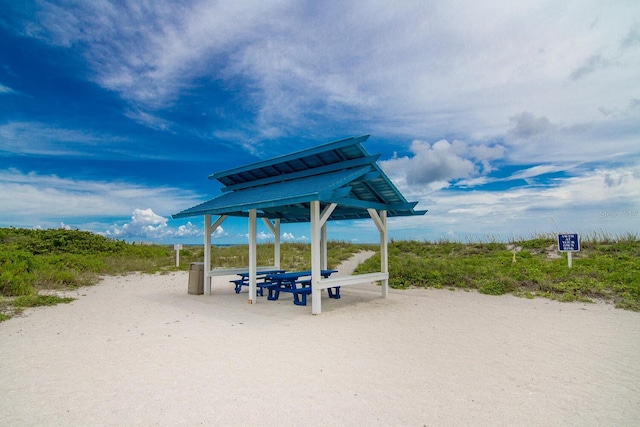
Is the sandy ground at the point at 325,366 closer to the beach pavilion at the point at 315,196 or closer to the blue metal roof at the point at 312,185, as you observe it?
the beach pavilion at the point at 315,196

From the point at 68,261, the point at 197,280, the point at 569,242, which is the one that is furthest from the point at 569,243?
the point at 68,261

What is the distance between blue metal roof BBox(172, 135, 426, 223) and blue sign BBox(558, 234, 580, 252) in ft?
18.9

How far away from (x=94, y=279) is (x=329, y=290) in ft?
29.9

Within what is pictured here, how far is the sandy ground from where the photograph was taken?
145 inches

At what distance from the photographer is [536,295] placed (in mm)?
10062

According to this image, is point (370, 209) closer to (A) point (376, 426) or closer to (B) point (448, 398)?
(B) point (448, 398)

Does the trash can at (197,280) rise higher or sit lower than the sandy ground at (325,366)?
higher

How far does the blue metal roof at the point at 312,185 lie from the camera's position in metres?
8.29

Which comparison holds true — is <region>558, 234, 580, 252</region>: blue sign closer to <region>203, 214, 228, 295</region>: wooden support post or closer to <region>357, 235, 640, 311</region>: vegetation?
<region>357, 235, 640, 311</region>: vegetation

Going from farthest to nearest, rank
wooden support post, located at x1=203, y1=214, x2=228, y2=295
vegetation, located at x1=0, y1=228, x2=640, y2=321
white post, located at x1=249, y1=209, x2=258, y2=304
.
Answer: wooden support post, located at x1=203, y1=214, x2=228, y2=295 < vegetation, located at x1=0, y1=228, x2=640, y2=321 < white post, located at x1=249, y1=209, x2=258, y2=304

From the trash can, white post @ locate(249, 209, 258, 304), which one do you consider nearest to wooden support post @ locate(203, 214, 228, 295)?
the trash can

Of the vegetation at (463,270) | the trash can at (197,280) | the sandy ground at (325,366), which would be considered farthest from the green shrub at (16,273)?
the trash can at (197,280)

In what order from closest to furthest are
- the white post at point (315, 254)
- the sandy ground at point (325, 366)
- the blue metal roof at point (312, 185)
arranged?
the sandy ground at point (325, 366)
the white post at point (315, 254)
the blue metal roof at point (312, 185)

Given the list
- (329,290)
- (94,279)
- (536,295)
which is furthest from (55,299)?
(536,295)
